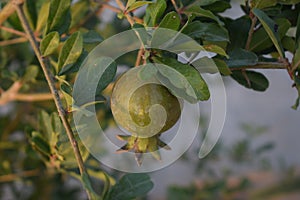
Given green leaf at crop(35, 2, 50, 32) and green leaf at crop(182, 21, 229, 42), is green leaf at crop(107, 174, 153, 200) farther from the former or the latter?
green leaf at crop(35, 2, 50, 32)

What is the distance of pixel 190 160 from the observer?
5.10ft

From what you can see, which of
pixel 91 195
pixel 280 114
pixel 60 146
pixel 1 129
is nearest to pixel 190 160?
pixel 1 129

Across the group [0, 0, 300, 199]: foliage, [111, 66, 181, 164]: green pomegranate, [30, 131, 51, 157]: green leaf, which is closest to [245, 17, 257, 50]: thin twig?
[0, 0, 300, 199]: foliage

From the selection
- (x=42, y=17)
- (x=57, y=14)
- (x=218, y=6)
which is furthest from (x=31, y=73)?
(x=218, y=6)

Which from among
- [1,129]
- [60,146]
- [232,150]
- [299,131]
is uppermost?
[60,146]

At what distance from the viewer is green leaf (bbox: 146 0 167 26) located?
35 cm

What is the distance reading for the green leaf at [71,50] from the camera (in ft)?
1.30

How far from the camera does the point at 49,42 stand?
16.3 inches

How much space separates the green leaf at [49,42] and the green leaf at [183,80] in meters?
0.10

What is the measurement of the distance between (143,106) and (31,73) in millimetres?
280

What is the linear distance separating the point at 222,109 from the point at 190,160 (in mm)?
1178

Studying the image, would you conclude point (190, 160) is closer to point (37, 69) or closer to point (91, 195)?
point (37, 69)

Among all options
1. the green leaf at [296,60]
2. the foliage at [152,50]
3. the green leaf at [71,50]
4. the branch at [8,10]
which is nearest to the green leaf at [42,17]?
the foliage at [152,50]

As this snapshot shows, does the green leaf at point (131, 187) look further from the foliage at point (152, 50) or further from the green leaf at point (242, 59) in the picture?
the green leaf at point (242, 59)
